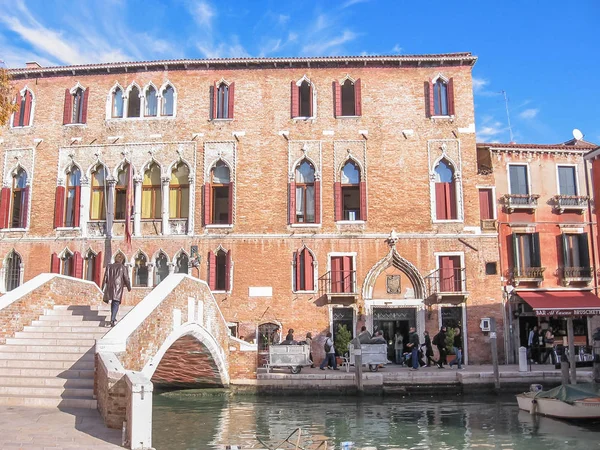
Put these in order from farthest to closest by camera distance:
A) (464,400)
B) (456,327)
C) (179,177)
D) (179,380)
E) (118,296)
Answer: (179,177) → (456,327) → (179,380) → (464,400) → (118,296)

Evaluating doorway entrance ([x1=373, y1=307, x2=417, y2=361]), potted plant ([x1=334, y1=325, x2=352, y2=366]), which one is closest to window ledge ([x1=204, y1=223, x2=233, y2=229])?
potted plant ([x1=334, y1=325, x2=352, y2=366])

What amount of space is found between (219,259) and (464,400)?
8720 millimetres

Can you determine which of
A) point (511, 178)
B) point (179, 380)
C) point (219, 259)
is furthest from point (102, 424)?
point (511, 178)

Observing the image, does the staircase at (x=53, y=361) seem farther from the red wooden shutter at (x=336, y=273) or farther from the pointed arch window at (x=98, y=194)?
the pointed arch window at (x=98, y=194)

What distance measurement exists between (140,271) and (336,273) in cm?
621

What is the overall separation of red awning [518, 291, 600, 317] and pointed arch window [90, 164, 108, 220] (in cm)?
1364

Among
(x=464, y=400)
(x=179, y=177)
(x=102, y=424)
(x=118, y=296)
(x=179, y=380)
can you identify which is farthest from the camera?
(x=179, y=177)

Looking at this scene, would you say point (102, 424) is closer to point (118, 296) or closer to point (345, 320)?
point (118, 296)

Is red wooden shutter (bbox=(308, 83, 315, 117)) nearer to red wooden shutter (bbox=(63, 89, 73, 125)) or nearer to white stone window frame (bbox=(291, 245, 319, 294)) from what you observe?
white stone window frame (bbox=(291, 245, 319, 294))

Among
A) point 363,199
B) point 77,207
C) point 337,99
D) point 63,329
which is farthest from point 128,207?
point 63,329

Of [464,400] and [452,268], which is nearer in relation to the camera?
[464,400]

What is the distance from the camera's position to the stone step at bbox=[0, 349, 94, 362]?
31.9 ft

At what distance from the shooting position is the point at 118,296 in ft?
37.2

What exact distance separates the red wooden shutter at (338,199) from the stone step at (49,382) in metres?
11.9
